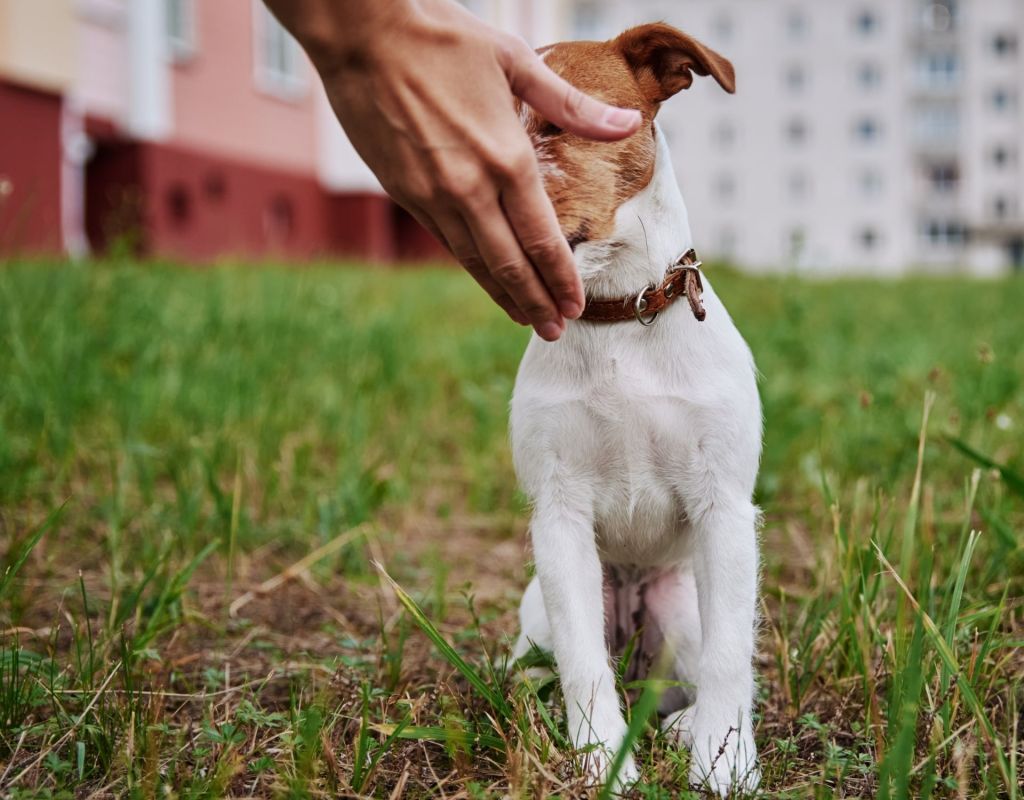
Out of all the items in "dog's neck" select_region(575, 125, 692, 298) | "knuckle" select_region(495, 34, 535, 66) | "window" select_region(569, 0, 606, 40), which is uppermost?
"window" select_region(569, 0, 606, 40)

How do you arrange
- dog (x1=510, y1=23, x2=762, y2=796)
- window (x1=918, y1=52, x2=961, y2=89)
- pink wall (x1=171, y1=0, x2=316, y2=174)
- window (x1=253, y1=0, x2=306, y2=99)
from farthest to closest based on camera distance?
window (x1=918, y1=52, x2=961, y2=89) → window (x1=253, y1=0, x2=306, y2=99) → pink wall (x1=171, y1=0, x2=316, y2=174) → dog (x1=510, y1=23, x2=762, y2=796)

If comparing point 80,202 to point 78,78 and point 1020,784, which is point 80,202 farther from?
point 1020,784

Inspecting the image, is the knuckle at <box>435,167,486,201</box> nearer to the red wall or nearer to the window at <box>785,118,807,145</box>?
the red wall

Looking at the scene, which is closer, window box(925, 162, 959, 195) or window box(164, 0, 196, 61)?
window box(164, 0, 196, 61)

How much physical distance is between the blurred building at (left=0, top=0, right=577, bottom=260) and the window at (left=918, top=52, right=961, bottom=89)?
45510 millimetres

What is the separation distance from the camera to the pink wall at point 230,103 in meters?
12.8

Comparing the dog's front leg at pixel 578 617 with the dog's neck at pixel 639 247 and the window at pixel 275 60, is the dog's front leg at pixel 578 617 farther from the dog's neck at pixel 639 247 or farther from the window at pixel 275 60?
the window at pixel 275 60

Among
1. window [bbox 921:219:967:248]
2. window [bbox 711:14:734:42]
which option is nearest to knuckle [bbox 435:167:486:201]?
window [bbox 711:14:734:42]

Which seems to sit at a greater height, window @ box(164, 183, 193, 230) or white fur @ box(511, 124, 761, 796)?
window @ box(164, 183, 193, 230)

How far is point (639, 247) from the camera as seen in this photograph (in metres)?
1.93

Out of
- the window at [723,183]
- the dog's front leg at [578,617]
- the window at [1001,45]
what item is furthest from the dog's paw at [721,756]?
the window at [1001,45]

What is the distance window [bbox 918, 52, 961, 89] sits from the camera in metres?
52.7

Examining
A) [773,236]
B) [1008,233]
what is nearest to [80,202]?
[773,236]

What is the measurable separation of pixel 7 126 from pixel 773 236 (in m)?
45.4
